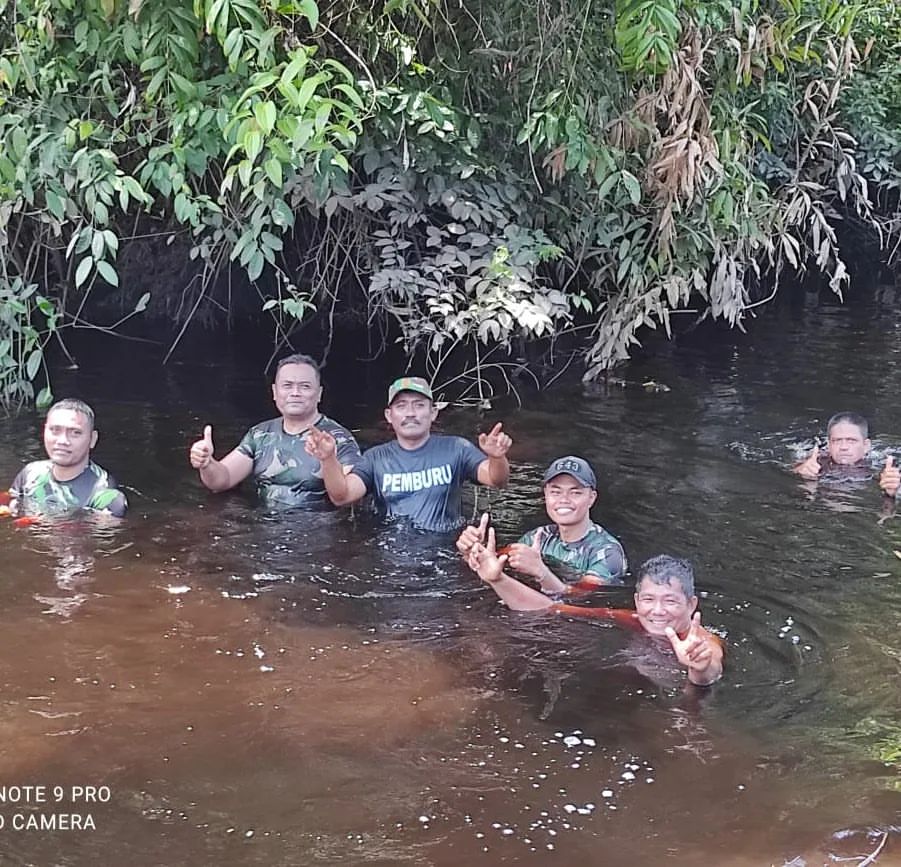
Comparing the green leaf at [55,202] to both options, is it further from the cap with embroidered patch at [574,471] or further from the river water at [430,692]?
the cap with embroidered patch at [574,471]

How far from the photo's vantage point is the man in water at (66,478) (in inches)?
259

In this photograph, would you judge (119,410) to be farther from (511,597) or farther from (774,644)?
(774,644)

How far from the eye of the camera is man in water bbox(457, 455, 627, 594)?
5.81 m

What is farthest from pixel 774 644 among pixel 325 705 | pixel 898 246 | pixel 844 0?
pixel 898 246

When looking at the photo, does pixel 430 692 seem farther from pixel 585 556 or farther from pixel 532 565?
pixel 585 556

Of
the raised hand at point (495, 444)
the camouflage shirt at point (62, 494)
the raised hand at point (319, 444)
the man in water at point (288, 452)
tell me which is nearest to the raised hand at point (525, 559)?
the raised hand at point (495, 444)

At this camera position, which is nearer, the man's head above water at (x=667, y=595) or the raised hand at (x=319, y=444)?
the man's head above water at (x=667, y=595)

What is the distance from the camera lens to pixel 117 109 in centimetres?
738

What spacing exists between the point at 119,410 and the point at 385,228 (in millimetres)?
2599

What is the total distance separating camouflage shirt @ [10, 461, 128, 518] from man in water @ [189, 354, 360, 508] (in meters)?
0.56

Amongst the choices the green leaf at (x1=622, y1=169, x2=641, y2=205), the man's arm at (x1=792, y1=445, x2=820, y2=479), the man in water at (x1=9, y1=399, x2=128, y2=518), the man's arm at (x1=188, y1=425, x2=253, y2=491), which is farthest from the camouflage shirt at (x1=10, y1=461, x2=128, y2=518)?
the man's arm at (x1=792, y1=445, x2=820, y2=479)

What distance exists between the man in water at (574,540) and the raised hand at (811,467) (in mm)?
2410

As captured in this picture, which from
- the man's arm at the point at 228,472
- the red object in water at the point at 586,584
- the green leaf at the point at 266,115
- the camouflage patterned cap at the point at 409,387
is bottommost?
the red object in water at the point at 586,584

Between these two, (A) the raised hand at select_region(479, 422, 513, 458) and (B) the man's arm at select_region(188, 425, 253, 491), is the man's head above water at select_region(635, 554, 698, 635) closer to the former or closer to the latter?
(A) the raised hand at select_region(479, 422, 513, 458)
